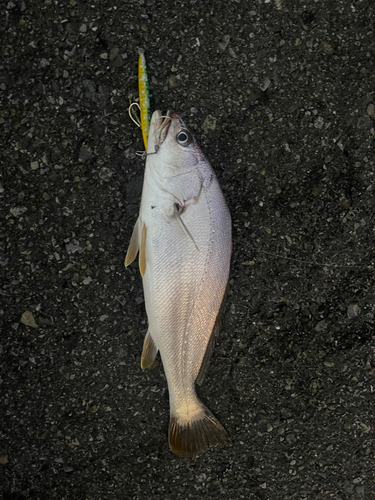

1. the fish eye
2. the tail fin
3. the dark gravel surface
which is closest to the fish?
the fish eye

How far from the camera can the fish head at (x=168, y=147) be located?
2.01 meters

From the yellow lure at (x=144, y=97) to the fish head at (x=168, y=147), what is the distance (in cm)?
12

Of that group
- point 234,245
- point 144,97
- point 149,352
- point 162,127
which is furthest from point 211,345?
point 144,97

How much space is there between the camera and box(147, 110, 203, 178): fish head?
2012 mm

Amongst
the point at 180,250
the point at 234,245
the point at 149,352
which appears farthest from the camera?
the point at 234,245

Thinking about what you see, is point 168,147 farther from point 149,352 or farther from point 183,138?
point 149,352

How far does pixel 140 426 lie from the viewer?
2.34 metres

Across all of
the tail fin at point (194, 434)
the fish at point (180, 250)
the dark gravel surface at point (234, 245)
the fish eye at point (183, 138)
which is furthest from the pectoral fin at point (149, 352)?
the fish eye at point (183, 138)

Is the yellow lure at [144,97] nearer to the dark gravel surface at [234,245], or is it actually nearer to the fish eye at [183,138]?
the dark gravel surface at [234,245]

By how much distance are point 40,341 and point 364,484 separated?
2.37 meters

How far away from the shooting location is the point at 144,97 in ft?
7.07

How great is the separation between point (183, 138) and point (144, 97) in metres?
0.38

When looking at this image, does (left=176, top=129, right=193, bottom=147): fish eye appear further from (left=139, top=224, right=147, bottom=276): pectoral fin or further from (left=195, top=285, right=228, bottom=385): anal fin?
(left=195, top=285, right=228, bottom=385): anal fin

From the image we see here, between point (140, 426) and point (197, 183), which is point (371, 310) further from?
point (140, 426)
